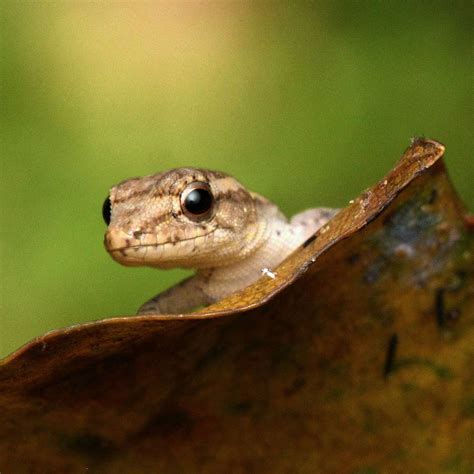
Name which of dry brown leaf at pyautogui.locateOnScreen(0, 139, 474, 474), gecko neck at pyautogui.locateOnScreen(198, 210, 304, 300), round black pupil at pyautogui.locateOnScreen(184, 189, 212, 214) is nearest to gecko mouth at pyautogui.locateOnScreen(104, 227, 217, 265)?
round black pupil at pyautogui.locateOnScreen(184, 189, 212, 214)

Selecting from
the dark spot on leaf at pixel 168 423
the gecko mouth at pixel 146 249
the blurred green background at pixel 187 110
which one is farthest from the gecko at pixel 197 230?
the blurred green background at pixel 187 110

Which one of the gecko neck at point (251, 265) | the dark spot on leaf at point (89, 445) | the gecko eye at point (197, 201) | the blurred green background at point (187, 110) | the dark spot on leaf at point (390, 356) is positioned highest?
the blurred green background at point (187, 110)

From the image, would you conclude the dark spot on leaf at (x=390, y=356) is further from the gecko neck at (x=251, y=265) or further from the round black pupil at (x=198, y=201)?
the gecko neck at (x=251, y=265)

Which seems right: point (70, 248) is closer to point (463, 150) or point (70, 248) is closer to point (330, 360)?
point (463, 150)

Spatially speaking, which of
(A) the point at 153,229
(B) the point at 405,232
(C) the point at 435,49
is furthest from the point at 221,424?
(C) the point at 435,49

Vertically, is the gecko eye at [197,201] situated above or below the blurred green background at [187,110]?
below

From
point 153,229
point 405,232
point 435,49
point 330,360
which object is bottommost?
point 330,360

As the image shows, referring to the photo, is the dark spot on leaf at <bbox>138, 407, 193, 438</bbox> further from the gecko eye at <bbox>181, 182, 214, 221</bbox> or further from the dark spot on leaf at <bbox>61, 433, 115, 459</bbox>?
the gecko eye at <bbox>181, 182, 214, 221</bbox>
